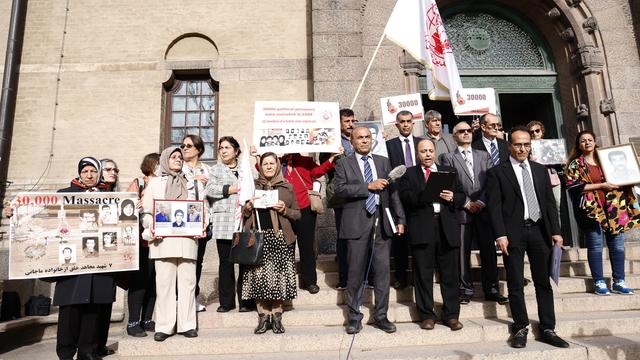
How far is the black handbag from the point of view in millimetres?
4312

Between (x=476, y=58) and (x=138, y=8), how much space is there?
8.49 m

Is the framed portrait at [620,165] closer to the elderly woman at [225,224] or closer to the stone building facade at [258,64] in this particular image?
the stone building facade at [258,64]

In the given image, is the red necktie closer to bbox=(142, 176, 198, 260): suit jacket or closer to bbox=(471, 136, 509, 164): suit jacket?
bbox=(471, 136, 509, 164): suit jacket

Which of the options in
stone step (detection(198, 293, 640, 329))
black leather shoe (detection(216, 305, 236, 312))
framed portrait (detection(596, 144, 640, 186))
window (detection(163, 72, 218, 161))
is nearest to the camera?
stone step (detection(198, 293, 640, 329))

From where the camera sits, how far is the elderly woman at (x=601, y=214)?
5230mm

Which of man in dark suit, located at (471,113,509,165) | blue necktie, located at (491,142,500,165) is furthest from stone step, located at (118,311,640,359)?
man in dark suit, located at (471,113,509,165)

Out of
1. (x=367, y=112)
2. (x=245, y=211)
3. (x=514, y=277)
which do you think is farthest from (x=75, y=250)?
(x=367, y=112)

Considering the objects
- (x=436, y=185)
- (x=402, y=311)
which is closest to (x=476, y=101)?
(x=436, y=185)

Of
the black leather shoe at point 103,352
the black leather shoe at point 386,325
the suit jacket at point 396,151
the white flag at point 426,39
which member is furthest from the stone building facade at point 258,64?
the black leather shoe at point 103,352

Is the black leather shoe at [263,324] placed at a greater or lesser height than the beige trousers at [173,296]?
lesser

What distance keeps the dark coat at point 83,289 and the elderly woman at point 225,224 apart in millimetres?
1276

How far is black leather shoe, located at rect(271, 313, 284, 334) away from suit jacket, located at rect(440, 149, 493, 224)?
2562 mm

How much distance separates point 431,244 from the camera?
14.8 ft

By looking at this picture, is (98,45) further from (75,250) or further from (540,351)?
(540,351)
